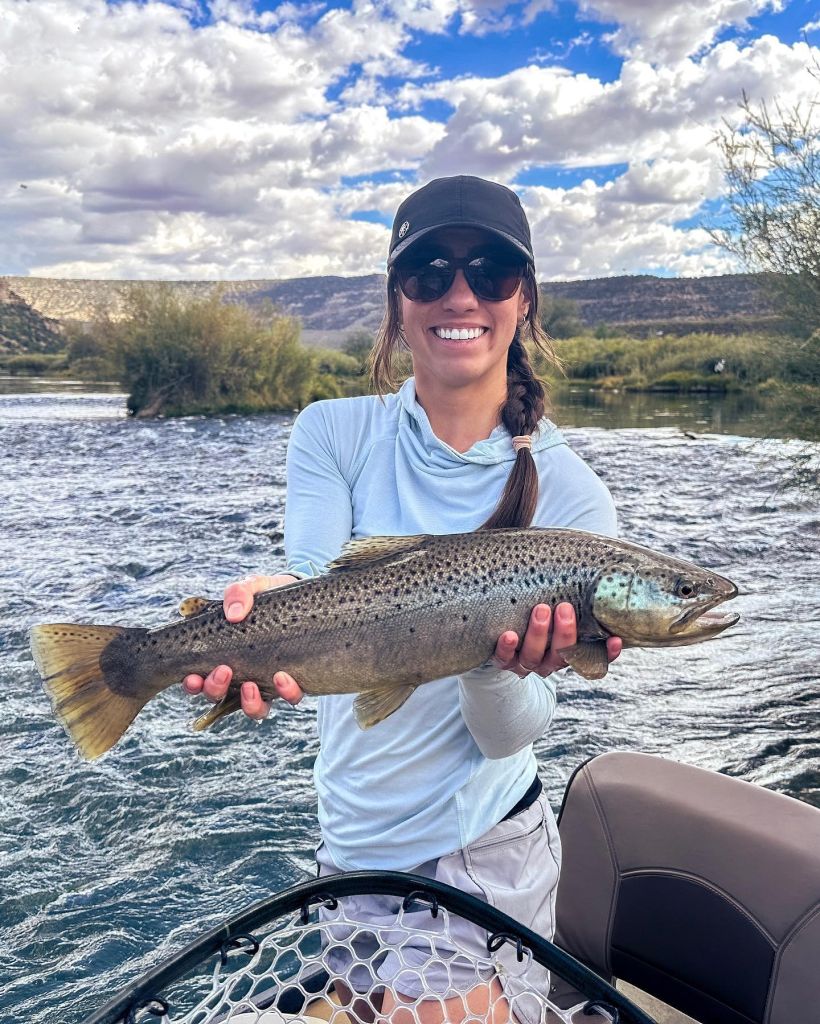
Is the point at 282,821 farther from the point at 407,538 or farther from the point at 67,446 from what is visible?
the point at 67,446

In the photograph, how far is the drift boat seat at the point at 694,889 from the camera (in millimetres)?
2670

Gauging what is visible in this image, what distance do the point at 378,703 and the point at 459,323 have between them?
1367 mm

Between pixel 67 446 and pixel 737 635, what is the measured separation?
1966cm

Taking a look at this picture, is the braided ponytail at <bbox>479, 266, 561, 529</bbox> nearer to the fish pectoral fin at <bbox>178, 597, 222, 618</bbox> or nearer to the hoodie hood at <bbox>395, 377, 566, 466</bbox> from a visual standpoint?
the hoodie hood at <bbox>395, 377, 566, 466</bbox>

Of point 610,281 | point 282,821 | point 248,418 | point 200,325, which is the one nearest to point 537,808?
point 282,821

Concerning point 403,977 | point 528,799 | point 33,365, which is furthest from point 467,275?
point 33,365

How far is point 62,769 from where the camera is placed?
22.1 ft

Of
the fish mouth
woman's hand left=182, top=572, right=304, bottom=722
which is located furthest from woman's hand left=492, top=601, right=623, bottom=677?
woman's hand left=182, top=572, right=304, bottom=722

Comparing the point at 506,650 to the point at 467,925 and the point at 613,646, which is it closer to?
the point at 613,646

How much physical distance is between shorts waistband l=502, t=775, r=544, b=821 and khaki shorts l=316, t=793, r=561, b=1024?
0.06 ft

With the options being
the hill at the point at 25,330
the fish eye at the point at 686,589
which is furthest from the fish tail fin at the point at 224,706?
the hill at the point at 25,330

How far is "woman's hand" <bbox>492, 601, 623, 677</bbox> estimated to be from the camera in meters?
2.66

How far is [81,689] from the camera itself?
279 cm

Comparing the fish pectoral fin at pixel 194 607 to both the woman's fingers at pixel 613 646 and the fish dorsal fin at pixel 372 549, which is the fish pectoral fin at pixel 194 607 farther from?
the woman's fingers at pixel 613 646
